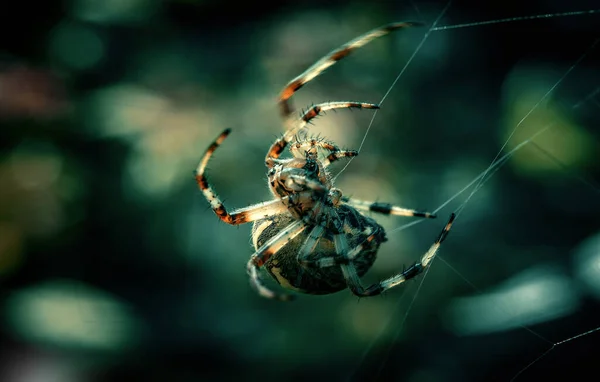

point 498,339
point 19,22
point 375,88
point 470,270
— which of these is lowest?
point 498,339

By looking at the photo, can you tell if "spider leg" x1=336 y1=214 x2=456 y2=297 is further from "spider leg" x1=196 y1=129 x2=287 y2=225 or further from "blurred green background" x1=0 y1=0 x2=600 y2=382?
"blurred green background" x1=0 y1=0 x2=600 y2=382

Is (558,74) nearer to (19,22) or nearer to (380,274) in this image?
(380,274)

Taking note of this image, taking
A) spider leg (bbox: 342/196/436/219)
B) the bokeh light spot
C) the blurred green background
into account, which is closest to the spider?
spider leg (bbox: 342/196/436/219)

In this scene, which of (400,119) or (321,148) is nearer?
(321,148)

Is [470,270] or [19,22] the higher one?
[19,22]

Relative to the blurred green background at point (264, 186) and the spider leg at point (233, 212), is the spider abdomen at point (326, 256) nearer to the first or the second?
the spider leg at point (233, 212)

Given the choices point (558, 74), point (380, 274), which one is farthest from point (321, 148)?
point (558, 74)

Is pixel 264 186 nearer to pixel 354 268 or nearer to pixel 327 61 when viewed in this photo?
pixel 354 268

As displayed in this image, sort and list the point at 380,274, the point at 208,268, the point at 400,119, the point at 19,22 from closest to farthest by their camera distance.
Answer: the point at 380,274
the point at 208,268
the point at 400,119
the point at 19,22
